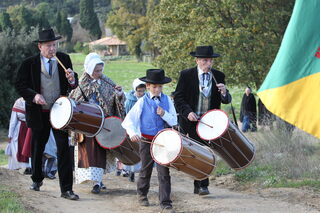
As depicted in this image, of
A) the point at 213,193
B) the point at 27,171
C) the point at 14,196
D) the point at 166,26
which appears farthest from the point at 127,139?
the point at 166,26

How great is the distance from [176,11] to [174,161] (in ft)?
50.5

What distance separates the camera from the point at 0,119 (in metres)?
23.0

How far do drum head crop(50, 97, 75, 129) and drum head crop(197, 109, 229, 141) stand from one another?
174 centimetres

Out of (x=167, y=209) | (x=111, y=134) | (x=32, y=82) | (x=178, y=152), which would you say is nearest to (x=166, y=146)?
(x=178, y=152)

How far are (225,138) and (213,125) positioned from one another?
0.24 meters

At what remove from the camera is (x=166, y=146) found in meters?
7.09

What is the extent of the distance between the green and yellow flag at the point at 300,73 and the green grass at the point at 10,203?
2.93m

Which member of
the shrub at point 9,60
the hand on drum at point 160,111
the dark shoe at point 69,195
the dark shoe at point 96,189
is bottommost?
the shrub at point 9,60

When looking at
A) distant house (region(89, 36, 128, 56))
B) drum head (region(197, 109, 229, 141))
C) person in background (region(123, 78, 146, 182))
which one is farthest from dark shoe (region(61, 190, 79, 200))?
distant house (region(89, 36, 128, 56))

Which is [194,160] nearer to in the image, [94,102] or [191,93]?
[191,93]

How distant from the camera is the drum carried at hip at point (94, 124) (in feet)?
26.1

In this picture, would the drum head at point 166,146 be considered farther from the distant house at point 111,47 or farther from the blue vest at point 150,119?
the distant house at point 111,47

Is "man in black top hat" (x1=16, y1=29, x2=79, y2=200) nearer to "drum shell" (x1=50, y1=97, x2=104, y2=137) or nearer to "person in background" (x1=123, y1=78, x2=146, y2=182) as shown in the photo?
"drum shell" (x1=50, y1=97, x2=104, y2=137)

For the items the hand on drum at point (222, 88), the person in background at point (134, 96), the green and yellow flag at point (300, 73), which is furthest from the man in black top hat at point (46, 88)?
the green and yellow flag at point (300, 73)
